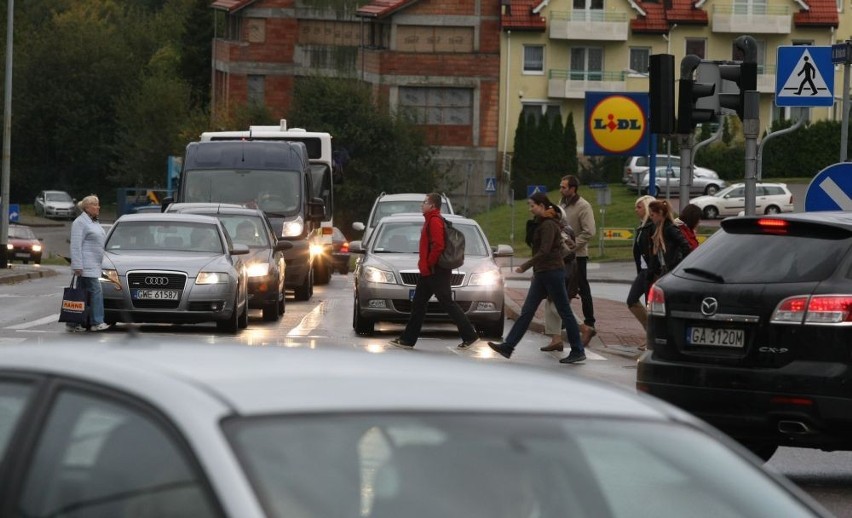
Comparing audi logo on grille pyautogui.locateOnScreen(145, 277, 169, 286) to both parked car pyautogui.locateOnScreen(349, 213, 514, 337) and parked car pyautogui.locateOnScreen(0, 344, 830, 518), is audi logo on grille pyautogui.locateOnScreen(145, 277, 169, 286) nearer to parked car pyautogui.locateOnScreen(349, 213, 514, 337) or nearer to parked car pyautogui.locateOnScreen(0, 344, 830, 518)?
parked car pyautogui.locateOnScreen(349, 213, 514, 337)

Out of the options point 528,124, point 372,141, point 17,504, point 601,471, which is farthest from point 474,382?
point 528,124

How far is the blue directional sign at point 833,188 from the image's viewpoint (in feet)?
52.3

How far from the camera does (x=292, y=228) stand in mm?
28938

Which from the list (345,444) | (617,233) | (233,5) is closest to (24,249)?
(617,233)

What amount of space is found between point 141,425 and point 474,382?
716 millimetres

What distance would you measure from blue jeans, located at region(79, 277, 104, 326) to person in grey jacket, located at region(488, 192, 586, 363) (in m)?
5.11

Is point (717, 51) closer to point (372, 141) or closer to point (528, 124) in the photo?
point (528, 124)

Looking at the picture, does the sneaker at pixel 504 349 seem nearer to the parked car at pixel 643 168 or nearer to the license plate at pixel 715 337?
the license plate at pixel 715 337

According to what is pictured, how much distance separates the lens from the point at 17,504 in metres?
3.66

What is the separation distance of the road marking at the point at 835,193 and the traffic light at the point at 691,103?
120cm

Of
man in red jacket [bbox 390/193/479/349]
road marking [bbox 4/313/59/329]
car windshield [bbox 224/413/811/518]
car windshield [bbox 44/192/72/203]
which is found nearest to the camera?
car windshield [bbox 224/413/811/518]

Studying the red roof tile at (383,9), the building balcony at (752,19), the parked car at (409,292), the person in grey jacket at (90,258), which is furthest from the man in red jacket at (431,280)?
the building balcony at (752,19)

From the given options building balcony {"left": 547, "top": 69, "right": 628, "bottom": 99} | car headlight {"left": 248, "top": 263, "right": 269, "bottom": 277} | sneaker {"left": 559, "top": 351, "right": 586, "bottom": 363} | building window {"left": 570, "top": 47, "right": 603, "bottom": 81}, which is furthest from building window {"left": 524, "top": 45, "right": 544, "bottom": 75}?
sneaker {"left": 559, "top": 351, "right": 586, "bottom": 363}

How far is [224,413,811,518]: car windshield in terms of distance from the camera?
10.5 ft
